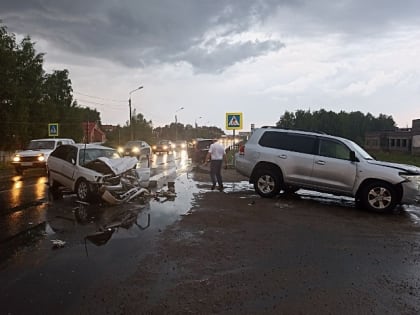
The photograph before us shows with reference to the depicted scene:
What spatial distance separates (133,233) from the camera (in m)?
7.07

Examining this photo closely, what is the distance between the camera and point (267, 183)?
11.5 m

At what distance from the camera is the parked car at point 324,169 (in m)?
9.45

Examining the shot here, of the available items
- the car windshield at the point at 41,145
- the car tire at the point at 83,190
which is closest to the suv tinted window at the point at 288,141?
the car tire at the point at 83,190

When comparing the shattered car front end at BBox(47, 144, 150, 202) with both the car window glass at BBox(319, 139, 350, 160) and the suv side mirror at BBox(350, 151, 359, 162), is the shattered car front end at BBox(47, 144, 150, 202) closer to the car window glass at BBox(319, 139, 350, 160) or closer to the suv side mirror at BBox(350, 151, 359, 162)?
the car window glass at BBox(319, 139, 350, 160)

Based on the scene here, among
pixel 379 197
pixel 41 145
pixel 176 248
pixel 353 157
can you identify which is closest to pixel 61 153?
pixel 176 248

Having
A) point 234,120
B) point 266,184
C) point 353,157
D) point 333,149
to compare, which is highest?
point 234,120

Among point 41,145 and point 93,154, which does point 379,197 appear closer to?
point 93,154

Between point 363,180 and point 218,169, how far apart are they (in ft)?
17.1

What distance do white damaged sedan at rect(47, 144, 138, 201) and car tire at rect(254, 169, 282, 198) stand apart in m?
3.69

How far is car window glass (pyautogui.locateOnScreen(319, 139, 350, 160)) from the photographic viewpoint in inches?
408

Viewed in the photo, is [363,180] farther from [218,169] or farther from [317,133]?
[218,169]

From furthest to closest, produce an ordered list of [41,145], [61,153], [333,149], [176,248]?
[41,145] → [61,153] → [333,149] → [176,248]

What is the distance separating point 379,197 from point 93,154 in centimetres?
796

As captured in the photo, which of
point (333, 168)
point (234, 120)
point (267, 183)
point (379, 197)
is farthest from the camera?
point (234, 120)
